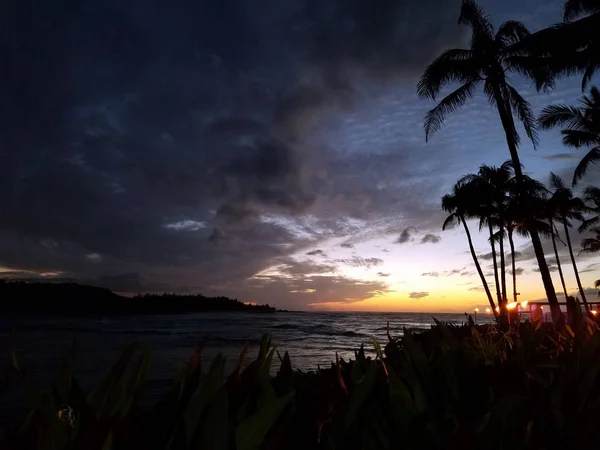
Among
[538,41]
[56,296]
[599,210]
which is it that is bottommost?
[56,296]

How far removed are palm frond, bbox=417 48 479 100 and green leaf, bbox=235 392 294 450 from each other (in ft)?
49.9

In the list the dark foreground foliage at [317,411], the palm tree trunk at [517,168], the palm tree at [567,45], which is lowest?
the dark foreground foliage at [317,411]

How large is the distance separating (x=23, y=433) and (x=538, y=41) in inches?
597

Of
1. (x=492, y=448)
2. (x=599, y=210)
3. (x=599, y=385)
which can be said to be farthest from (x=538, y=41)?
(x=599, y=210)

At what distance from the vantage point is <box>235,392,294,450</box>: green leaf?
26.8 inches

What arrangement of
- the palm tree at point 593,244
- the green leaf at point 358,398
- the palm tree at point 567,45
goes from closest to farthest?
the green leaf at point 358,398
the palm tree at point 567,45
the palm tree at point 593,244

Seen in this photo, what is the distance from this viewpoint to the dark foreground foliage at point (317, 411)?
0.68m

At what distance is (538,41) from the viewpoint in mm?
12234

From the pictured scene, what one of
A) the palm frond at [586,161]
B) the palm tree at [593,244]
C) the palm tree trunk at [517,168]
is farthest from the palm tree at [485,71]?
the palm tree at [593,244]

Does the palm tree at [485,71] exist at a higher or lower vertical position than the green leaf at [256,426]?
higher

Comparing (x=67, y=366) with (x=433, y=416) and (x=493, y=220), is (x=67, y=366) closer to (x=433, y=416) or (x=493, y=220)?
(x=433, y=416)

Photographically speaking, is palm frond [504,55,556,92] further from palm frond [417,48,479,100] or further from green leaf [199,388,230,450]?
green leaf [199,388,230,450]

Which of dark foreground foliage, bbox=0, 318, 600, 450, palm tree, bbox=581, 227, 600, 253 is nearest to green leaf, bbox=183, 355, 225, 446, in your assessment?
dark foreground foliage, bbox=0, 318, 600, 450

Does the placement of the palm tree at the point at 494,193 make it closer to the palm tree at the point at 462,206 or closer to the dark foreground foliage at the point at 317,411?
the palm tree at the point at 462,206
